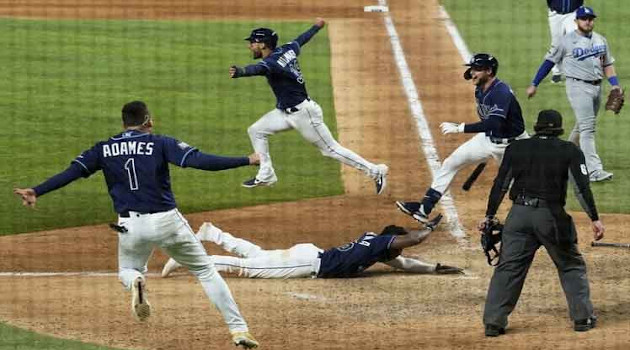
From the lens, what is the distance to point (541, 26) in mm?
26359

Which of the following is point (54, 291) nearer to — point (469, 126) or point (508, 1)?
point (469, 126)

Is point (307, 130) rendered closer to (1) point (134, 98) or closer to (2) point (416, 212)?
(2) point (416, 212)

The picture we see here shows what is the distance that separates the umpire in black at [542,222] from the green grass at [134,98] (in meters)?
5.53

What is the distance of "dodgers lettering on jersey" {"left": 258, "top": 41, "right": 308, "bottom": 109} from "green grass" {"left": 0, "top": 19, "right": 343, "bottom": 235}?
1.42m

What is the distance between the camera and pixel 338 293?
11.0m

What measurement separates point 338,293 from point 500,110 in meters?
2.55

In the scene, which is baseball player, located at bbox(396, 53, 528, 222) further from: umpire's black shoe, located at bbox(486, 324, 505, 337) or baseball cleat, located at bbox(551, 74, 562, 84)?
baseball cleat, located at bbox(551, 74, 562, 84)

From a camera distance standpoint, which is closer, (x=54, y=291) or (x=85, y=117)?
(x=54, y=291)

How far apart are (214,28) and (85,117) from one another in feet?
26.0

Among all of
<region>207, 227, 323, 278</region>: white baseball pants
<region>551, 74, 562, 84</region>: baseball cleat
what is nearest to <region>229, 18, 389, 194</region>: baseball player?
<region>207, 227, 323, 278</region>: white baseball pants

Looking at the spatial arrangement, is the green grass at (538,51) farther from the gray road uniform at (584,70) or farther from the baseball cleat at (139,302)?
the baseball cleat at (139,302)

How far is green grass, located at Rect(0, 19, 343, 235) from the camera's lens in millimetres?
15461

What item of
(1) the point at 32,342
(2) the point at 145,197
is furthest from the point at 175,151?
(1) the point at 32,342

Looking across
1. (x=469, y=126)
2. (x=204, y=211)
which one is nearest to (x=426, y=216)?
(x=469, y=126)
